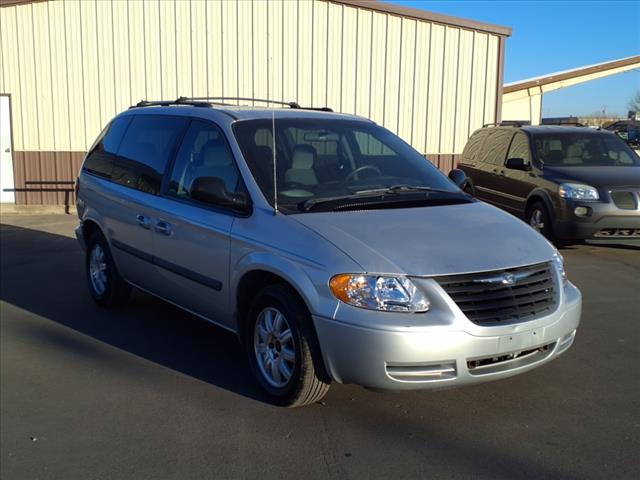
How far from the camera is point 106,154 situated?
6.20 metres

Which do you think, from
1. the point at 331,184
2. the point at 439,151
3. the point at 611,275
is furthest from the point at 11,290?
the point at 439,151

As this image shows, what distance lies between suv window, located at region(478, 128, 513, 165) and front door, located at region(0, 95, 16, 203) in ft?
29.1

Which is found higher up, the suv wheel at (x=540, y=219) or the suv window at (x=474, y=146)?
the suv window at (x=474, y=146)

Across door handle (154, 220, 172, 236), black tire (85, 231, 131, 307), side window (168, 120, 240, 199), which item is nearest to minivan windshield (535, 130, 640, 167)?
side window (168, 120, 240, 199)

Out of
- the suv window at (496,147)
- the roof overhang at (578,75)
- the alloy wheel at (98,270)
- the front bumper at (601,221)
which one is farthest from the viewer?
the roof overhang at (578,75)

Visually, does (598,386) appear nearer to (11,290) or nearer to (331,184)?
(331,184)

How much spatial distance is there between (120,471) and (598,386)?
3.01 m

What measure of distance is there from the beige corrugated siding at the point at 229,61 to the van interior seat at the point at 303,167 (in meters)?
8.81

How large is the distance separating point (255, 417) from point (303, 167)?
168 centimetres

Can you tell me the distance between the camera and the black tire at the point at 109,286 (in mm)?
5961

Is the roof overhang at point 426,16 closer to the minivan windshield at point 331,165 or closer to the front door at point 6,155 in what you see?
the front door at point 6,155

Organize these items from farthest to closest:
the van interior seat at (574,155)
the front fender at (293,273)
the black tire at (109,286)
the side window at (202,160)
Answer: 1. the van interior seat at (574,155)
2. the black tire at (109,286)
3. the side window at (202,160)
4. the front fender at (293,273)

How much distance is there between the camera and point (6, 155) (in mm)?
12734

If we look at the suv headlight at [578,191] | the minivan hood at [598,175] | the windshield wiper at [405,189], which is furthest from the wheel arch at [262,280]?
the minivan hood at [598,175]
